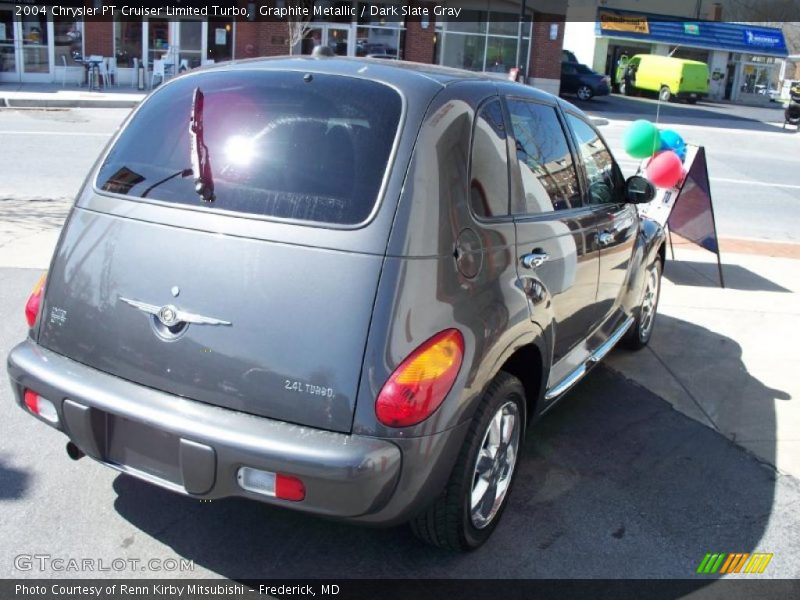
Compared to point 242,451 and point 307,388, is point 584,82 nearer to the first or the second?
point 307,388

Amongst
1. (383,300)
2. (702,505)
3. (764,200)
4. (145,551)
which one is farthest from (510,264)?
(764,200)

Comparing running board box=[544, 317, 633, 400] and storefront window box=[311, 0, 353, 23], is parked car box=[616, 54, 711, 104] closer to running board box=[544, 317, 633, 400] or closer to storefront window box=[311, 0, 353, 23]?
storefront window box=[311, 0, 353, 23]

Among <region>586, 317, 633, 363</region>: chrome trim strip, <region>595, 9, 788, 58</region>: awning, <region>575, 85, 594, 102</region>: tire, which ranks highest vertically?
<region>595, 9, 788, 58</region>: awning

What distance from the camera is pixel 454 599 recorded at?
2.88m

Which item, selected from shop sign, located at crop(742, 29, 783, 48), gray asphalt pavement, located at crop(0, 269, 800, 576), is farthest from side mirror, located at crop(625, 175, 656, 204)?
Result: shop sign, located at crop(742, 29, 783, 48)

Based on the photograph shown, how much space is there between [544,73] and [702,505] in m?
29.3

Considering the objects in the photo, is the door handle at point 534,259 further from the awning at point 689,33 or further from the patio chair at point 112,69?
Answer: the awning at point 689,33

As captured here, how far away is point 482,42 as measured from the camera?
101 ft

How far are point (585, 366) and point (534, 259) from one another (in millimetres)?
1129

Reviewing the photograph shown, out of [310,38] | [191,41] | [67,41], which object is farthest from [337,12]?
[67,41]

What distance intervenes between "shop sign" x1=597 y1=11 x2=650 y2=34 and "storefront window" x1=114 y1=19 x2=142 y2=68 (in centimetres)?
3039

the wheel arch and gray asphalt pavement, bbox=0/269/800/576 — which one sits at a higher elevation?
the wheel arch

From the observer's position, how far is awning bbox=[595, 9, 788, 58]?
47.0 meters

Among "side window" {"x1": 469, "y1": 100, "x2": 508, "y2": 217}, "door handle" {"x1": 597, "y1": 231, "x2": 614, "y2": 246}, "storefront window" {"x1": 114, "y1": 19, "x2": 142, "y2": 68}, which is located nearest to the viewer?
"side window" {"x1": 469, "y1": 100, "x2": 508, "y2": 217}
